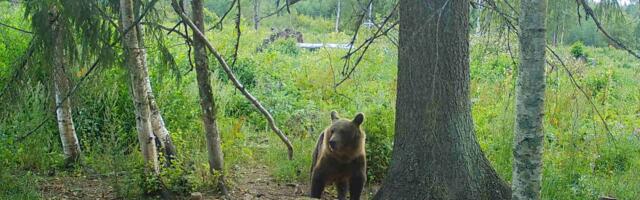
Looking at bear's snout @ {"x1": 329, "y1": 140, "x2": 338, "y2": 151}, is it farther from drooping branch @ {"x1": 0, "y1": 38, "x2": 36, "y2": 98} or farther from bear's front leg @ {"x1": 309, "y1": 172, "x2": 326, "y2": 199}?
drooping branch @ {"x1": 0, "y1": 38, "x2": 36, "y2": 98}

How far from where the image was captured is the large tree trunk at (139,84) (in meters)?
5.39

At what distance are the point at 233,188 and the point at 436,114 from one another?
239 cm

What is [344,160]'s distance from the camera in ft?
21.3

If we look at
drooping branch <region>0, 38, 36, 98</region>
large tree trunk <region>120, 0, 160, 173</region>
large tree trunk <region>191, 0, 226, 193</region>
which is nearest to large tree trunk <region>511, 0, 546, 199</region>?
large tree trunk <region>191, 0, 226, 193</region>

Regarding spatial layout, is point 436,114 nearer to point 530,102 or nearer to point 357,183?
point 530,102

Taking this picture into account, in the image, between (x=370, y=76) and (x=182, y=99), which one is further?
(x=370, y=76)

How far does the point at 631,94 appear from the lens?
13953 mm

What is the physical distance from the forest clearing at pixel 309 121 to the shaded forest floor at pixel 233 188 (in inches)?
1.0

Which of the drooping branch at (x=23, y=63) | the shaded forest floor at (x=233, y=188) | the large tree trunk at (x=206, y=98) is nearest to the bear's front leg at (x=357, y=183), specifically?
the shaded forest floor at (x=233, y=188)

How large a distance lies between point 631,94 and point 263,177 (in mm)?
10021

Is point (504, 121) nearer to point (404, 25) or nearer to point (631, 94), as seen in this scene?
point (404, 25)

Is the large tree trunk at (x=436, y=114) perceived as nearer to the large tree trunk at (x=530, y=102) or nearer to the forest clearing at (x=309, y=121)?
the forest clearing at (x=309, y=121)

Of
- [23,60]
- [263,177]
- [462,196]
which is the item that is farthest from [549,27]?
[23,60]

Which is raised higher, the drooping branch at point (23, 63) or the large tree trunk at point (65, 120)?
the drooping branch at point (23, 63)
